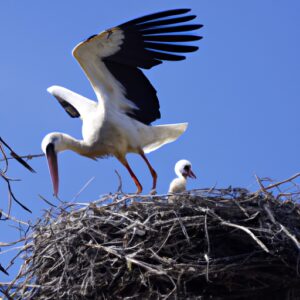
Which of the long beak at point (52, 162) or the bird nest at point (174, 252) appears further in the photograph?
the long beak at point (52, 162)

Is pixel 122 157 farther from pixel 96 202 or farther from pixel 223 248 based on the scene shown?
pixel 223 248

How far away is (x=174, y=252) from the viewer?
18.0ft

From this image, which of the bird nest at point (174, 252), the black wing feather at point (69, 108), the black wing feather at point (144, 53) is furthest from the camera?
the black wing feather at point (69, 108)

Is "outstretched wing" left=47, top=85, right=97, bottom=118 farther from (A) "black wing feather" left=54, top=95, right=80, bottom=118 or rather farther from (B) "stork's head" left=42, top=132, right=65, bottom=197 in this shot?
(B) "stork's head" left=42, top=132, right=65, bottom=197

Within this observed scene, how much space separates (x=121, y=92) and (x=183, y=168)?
0.95 m

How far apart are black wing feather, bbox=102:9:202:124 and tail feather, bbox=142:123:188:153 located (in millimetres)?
127

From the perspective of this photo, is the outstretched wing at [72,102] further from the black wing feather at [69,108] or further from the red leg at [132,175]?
the red leg at [132,175]

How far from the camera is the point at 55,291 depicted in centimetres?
550

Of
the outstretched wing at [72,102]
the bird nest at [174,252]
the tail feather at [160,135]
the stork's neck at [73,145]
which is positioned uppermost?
the outstretched wing at [72,102]

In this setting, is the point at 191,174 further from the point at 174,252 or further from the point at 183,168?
the point at 174,252

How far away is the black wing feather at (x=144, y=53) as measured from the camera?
291 inches

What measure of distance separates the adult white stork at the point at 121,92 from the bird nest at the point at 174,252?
182cm

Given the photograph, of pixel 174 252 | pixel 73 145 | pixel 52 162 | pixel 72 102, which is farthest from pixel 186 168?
pixel 174 252

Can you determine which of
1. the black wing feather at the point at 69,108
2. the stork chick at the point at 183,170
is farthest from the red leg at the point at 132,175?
the black wing feather at the point at 69,108
